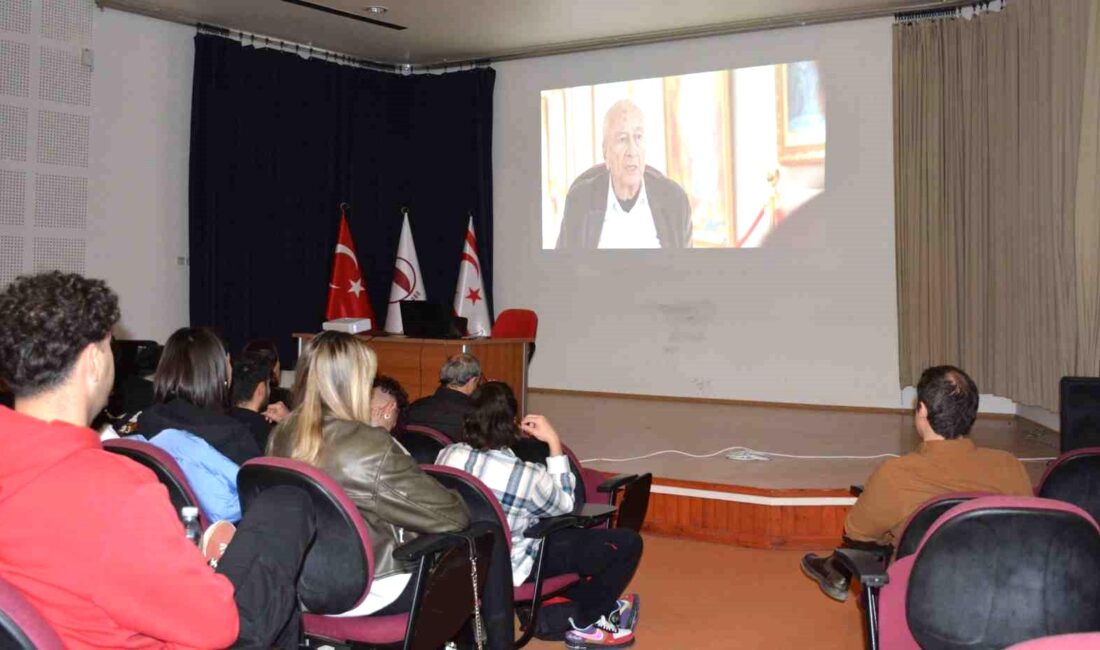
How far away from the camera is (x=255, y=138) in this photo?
8.55 metres

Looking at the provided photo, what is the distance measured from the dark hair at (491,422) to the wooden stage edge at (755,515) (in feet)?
7.07

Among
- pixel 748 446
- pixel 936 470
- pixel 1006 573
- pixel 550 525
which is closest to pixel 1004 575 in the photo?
pixel 1006 573

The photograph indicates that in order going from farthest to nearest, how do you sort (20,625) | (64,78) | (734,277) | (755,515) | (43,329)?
1. (734,277)
2. (64,78)
3. (755,515)
4. (43,329)
5. (20,625)

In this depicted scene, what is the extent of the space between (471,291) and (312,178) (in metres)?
1.77

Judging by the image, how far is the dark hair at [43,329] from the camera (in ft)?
4.55

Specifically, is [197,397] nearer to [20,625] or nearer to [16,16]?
[20,625]

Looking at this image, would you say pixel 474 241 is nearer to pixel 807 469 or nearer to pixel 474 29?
pixel 474 29

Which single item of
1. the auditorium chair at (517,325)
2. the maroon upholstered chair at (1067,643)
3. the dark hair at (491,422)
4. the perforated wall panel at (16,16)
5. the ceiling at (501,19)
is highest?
the ceiling at (501,19)

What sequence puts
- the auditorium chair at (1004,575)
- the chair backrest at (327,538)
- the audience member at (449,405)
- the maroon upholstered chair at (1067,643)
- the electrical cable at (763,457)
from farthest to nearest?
the electrical cable at (763,457)
the audience member at (449,405)
the chair backrest at (327,538)
the auditorium chair at (1004,575)
the maroon upholstered chair at (1067,643)

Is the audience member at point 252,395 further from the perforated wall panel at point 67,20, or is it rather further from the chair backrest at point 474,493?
the perforated wall panel at point 67,20

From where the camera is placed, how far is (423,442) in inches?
133

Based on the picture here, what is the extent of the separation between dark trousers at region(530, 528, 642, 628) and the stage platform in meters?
1.63

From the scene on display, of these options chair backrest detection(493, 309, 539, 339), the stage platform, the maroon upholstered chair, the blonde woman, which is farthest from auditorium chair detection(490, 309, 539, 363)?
the maroon upholstered chair

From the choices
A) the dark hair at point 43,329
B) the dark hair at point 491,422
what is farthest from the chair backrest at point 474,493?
the dark hair at point 43,329
